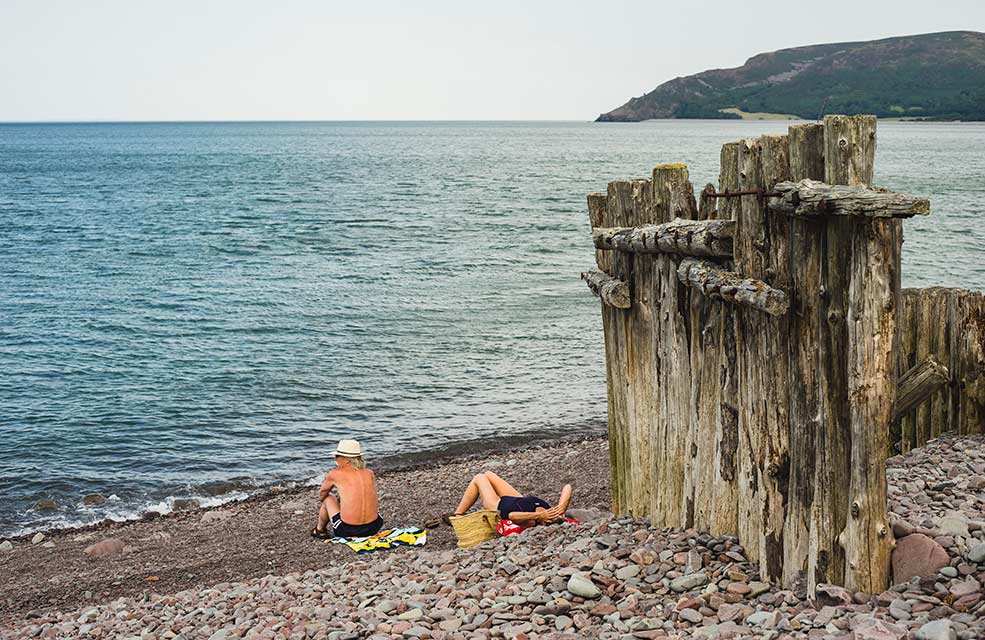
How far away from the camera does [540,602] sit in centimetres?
718

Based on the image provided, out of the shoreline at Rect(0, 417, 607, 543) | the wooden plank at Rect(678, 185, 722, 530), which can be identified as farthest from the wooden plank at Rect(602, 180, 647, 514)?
the shoreline at Rect(0, 417, 607, 543)

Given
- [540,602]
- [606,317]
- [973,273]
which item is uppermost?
[606,317]

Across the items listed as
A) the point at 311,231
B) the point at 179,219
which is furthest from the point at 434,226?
the point at 179,219

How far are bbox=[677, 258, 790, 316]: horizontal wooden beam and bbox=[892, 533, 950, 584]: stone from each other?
1640 mm

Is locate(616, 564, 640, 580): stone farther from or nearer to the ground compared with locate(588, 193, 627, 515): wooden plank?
nearer to the ground

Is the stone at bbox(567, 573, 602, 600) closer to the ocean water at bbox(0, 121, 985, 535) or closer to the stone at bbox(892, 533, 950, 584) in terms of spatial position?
the stone at bbox(892, 533, 950, 584)

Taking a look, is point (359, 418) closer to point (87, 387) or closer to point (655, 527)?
point (87, 387)

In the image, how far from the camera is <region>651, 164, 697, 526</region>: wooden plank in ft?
25.0

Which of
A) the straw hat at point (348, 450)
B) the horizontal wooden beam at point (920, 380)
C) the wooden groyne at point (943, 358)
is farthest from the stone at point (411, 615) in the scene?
the wooden groyne at point (943, 358)

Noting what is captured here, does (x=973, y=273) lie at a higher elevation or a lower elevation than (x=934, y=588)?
lower

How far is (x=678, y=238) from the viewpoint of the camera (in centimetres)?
734

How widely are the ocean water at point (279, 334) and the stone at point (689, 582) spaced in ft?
32.4

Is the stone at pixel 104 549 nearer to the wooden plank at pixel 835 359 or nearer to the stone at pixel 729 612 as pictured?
the stone at pixel 729 612

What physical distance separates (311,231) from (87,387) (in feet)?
95.9
